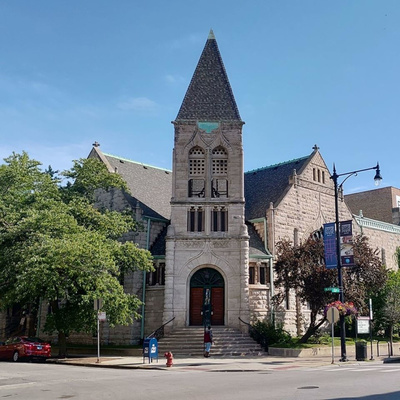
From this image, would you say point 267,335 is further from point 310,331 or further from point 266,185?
point 266,185

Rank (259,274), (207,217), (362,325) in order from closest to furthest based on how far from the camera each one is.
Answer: (362,325) → (207,217) → (259,274)

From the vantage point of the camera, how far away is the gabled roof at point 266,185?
3869cm

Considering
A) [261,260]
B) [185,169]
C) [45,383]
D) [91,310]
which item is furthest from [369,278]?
[45,383]

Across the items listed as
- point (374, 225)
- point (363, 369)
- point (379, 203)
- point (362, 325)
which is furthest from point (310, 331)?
point (379, 203)

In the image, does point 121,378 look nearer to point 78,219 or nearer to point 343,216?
point 78,219

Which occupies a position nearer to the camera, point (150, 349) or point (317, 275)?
point (150, 349)

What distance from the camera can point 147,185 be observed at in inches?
1639

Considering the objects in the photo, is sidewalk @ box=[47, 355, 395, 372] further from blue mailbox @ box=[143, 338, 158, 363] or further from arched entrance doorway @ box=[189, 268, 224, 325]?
arched entrance doorway @ box=[189, 268, 224, 325]

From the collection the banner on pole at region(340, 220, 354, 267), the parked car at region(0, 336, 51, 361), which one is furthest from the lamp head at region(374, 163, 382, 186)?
the parked car at region(0, 336, 51, 361)

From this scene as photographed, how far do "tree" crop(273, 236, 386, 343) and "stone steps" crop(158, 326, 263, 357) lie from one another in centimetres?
426

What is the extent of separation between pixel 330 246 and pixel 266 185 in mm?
14944

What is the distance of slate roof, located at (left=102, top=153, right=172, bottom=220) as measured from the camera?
38.9m

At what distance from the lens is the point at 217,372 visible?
20.0 meters

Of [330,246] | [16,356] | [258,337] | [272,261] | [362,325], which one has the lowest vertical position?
[16,356]
